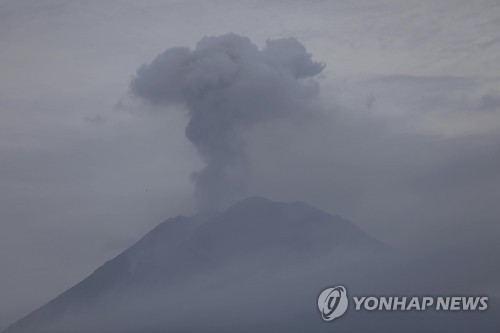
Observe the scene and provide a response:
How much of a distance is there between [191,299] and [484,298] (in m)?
24.7

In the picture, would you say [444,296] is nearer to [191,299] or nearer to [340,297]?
[340,297]

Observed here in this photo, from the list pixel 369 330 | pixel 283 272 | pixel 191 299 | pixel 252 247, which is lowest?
pixel 369 330

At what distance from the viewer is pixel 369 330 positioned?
47.2 m

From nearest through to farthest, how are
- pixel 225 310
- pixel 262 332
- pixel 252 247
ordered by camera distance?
pixel 262 332 < pixel 225 310 < pixel 252 247

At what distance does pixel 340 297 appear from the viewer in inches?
1538

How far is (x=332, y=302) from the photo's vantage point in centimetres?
3897

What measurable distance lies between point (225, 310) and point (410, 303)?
65.5 feet

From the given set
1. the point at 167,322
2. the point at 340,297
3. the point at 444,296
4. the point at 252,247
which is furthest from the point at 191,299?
the point at 444,296

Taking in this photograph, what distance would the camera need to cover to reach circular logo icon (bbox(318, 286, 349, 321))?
38938 mm

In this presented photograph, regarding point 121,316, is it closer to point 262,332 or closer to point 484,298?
point 262,332

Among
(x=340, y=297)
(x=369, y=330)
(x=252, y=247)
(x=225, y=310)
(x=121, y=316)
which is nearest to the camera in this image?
(x=340, y=297)

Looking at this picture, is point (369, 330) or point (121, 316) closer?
point (369, 330)

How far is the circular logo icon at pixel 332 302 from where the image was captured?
38938 millimetres

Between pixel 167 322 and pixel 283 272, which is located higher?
pixel 283 272
